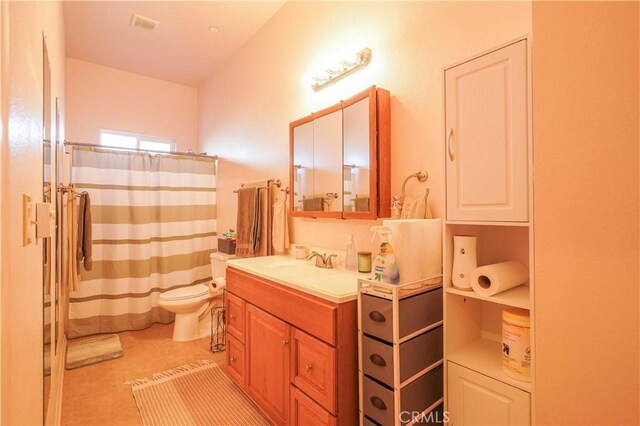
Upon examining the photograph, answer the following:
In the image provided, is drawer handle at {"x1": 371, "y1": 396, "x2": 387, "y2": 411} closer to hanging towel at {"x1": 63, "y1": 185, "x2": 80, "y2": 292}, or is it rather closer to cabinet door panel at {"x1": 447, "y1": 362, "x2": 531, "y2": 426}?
cabinet door panel at {"x1": 447, "y1": 362, "x2": 531, "y2": 426}

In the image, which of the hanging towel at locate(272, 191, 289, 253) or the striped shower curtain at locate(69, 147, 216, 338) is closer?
the hanging towel at locate(272, 191, 289, 253)

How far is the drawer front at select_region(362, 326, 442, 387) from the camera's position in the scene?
4.03 ft

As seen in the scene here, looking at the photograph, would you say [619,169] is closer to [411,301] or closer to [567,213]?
[567,213]

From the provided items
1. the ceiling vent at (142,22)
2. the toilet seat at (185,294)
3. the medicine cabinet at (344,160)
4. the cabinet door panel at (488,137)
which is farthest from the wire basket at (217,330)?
the ceiling vent at (142,22)

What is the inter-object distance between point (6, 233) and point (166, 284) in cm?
306

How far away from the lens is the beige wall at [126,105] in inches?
140

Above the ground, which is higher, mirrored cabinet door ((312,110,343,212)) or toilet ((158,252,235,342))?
mirrored cabinet door ((312,110,343,212))

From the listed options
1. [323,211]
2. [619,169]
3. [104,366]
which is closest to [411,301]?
[619,169]

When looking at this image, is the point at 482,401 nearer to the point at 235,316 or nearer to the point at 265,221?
the point at 235,316

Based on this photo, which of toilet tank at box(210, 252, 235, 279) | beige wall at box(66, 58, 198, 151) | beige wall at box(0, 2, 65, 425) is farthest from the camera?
beige wall at box(66, 58, 198, 151)

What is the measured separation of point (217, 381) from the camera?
2.22 m

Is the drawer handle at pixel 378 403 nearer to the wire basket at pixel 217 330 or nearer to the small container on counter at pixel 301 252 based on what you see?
the small container on counter at pixel 301 252

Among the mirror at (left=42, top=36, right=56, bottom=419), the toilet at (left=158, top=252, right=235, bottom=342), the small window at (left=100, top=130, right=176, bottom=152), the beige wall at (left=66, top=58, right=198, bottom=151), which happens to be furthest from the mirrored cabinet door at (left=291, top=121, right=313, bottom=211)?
the beige wall at (left=66, top=58, right=198, bottom=151)

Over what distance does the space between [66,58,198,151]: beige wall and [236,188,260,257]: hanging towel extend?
197cm
